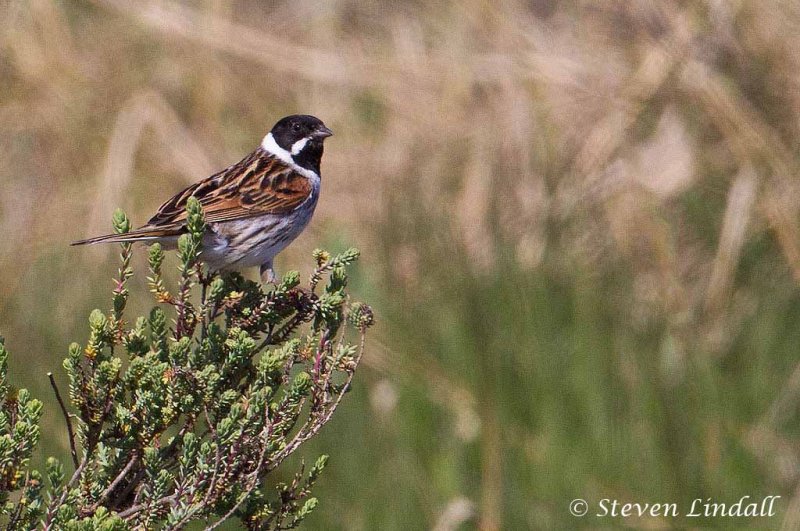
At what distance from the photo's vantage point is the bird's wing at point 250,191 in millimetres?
4641

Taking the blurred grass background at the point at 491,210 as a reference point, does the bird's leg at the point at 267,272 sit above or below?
below

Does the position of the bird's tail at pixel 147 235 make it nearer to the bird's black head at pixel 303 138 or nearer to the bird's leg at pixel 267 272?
the bird's leg at pixel 267 272

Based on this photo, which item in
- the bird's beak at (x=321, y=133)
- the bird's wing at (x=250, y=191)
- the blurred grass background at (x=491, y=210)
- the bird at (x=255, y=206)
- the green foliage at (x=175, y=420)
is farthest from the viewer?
the blurred grass background at (x=491, y=210)

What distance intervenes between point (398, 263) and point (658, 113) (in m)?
2.67

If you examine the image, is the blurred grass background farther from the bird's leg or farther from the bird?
the bird

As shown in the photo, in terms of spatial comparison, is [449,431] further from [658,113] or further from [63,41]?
[63,41]

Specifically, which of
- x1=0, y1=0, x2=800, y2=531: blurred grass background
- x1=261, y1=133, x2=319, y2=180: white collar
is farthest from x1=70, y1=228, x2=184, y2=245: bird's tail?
x1=0, y1=0, x2=800, y2=531: blurred grass background

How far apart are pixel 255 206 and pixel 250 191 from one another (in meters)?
0.10

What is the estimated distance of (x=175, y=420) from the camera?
2.94m

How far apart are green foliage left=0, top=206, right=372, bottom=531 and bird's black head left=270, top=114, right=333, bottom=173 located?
6.66ft

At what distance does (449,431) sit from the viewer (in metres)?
7.02

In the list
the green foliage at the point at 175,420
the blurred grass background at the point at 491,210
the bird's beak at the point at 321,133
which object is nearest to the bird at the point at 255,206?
the bird's beak at the point at 321,133

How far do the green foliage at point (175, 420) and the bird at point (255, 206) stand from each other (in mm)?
1141

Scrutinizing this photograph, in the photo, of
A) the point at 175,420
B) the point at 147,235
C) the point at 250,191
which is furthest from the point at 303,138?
the point at 175,420
